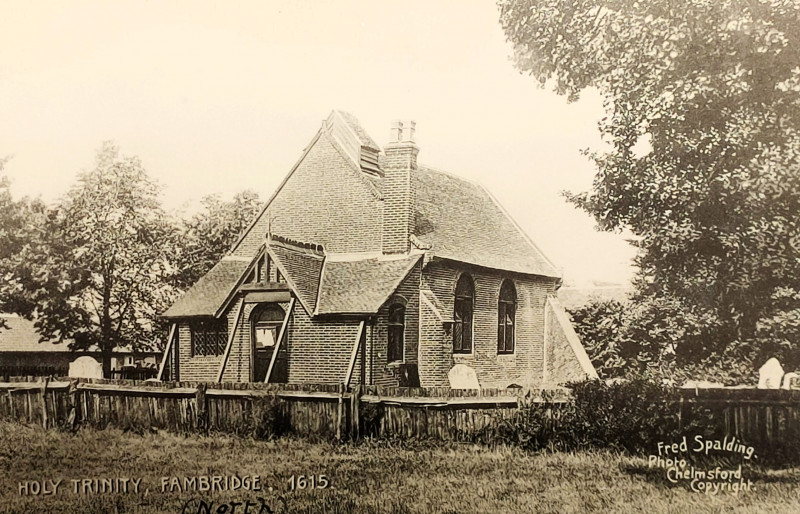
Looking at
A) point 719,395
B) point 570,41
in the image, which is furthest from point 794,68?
point 719,395

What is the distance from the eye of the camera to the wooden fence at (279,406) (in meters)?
12.0

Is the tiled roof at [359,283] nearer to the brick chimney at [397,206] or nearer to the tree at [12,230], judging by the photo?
the brick chimney at [397,206]

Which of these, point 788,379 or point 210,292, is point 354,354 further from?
point 788,379

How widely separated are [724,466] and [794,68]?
518 cm

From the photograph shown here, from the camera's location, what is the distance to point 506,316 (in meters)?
20.5

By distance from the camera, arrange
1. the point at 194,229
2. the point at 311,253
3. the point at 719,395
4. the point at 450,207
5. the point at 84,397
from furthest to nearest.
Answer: the point at 450,207 < the point at 311,253 < the point at 194,229 < the point at 84,397 < the point at 719,395

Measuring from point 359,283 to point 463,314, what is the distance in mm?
3812

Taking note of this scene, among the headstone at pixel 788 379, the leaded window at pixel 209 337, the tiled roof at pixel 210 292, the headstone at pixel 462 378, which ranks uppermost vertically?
the tiled roof at pixel 210 292

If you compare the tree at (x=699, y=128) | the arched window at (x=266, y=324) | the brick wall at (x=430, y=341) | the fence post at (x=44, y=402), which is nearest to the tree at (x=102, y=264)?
the fence post at (x=44, y=402)

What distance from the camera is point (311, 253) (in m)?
16.1

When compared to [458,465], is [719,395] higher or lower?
higher

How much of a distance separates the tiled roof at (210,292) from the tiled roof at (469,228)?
13.4ft

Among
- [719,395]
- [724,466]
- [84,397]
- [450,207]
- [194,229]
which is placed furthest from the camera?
[450,207]

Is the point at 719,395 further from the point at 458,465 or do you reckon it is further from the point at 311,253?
the point at 311,253
